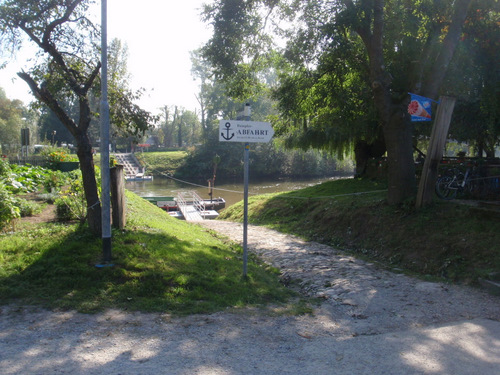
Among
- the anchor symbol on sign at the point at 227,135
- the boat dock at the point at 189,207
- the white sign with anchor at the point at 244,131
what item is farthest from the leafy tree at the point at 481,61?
the boat dock at the point at 189,207

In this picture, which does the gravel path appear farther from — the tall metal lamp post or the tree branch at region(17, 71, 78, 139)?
the tree branch at region(17, 71, 78, 139)

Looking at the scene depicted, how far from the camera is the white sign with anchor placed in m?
6.89

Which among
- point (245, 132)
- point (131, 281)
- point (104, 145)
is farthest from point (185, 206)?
point (131, 281)

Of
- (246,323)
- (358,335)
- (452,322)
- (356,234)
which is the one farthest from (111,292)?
(356,234)

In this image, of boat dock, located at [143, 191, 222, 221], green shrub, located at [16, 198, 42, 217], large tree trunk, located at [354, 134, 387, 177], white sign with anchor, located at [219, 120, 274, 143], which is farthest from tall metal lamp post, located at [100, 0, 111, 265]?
boat dock, located at [143, 191, 222, 221]

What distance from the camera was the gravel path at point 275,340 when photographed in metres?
4.05

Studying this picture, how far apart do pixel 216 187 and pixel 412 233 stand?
151ft

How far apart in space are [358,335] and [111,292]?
3376 mm

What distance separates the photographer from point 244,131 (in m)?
6.98

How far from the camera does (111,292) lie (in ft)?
19.4

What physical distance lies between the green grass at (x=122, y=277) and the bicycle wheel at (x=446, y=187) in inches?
228

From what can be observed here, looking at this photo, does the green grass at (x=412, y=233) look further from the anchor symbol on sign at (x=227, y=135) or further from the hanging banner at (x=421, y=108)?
the anchor symbol on sign at (x=227, y=135)

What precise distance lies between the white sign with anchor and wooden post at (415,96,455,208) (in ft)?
16.2

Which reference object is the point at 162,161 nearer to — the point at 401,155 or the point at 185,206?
the point at 185,206
